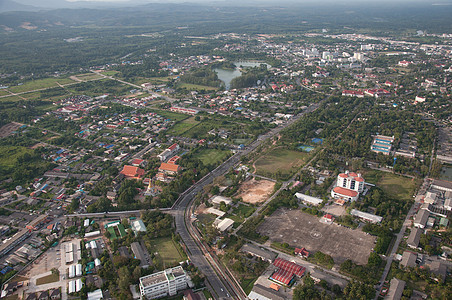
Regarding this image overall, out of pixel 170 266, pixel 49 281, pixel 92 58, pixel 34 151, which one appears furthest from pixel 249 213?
pixel 92 58

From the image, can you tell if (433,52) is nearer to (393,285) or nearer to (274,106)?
(274,106)

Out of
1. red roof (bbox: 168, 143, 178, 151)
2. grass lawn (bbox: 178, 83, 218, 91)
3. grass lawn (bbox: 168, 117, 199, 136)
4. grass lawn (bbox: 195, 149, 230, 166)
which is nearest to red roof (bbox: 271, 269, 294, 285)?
grass lawn (bbox: 195, 149, 230, 166)

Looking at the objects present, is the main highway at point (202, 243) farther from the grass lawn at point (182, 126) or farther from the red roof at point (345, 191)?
the red roof at point (345, 191)

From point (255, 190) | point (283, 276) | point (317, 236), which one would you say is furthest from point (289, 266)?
point (255, 190)

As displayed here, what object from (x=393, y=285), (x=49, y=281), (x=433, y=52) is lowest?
(x=49, y=281)

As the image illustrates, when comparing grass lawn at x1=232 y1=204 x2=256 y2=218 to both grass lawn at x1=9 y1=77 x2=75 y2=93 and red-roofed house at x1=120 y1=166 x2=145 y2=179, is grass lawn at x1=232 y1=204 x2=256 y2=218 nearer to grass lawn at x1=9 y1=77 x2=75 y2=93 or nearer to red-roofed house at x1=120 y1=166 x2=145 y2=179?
red-roofed house at x1=120 y1=166 x2=145 y2=179

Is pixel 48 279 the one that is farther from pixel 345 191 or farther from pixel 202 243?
pixel 345 191
